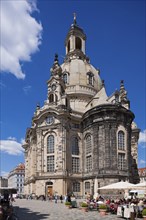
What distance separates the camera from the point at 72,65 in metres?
75.3

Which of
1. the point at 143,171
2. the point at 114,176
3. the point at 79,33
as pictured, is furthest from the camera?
the point at 143,171

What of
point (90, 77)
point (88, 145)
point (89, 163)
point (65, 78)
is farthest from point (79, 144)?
point (90, 77)

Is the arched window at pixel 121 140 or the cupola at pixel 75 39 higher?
the cupola at pixel 75 39

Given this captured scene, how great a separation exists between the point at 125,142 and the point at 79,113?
39.9 feet

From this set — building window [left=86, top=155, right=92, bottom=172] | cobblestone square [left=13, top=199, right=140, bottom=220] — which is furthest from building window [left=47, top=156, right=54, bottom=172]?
cobblestone square [left=13, top=199, right=140, bottom=220]

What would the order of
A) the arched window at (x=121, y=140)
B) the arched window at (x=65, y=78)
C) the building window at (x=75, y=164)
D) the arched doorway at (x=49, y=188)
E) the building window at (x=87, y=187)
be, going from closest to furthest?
the arched window at (x=121, y=140) < the arched doorway at (x=49, y=188) < the building window at (x=87, y=187) < the building window at (x=75, y=164) < the arched window at (x=65, y=78)

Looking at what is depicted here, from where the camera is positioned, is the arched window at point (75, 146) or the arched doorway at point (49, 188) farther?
the arched window at point (75, 146)

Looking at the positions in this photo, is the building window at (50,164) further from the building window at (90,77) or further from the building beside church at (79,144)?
the building window at (90,77)

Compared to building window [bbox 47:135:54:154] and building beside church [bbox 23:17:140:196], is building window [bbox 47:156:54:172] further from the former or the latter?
building window [bbox 47:135:54:154]

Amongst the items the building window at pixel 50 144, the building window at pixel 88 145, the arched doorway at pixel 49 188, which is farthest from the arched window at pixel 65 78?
the arched doorway at pixel 49 188

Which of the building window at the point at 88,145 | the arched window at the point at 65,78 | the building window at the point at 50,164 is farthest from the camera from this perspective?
the arched window at the point at 65,78

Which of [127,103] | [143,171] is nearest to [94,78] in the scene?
[127,103]

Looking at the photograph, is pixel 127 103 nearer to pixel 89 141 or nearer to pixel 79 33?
pixel 89 141

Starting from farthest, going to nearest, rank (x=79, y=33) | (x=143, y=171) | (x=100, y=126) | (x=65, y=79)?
(x=143, y=171) → (x=79, y=33) → (x=65, y=79) → (x=100, y=126)
